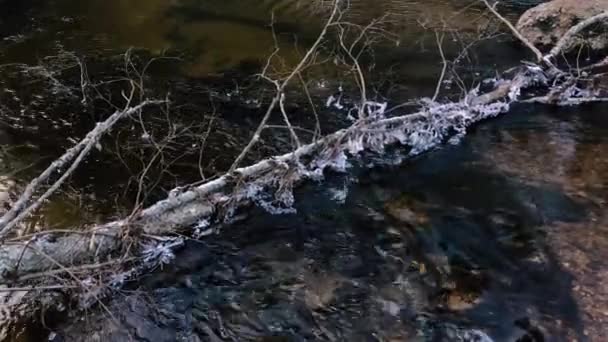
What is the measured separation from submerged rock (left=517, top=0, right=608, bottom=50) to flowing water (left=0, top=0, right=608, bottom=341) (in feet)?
2.37

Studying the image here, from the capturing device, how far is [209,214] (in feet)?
20.6

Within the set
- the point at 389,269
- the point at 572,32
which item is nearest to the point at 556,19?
the point at 572,32

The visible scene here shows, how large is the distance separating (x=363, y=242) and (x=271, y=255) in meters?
0.89

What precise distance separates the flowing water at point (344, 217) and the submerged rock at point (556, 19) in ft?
2.37

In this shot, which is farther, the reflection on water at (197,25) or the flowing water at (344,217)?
the reflection on water at (197,25)

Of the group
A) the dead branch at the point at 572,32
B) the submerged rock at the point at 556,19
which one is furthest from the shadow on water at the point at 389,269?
the submerged rock at the point at 556,19

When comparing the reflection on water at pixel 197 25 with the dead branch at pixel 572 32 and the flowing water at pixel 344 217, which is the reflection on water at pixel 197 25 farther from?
the dead branch at pixel 572 32

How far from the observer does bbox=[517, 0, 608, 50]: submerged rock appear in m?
10.6

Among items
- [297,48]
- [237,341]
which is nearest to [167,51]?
[297,48]

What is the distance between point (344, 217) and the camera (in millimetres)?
6453

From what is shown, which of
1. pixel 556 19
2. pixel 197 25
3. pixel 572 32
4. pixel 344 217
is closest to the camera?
pixel 344 217

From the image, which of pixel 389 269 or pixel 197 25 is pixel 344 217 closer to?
pixel 389 269

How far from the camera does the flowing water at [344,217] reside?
17.0ft

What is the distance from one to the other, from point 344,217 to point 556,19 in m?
6.50
